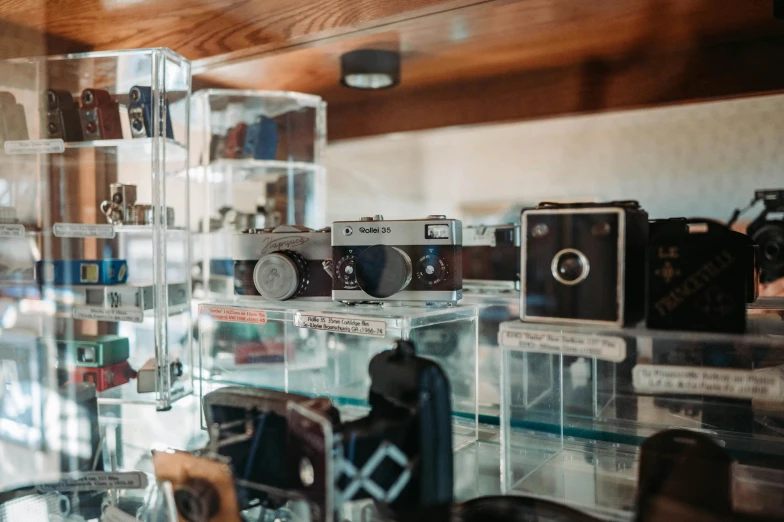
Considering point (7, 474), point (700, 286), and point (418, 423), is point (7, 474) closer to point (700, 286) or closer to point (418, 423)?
point (418, 423)

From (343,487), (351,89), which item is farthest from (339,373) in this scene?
(351,89)

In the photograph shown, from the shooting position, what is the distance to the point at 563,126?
73.8 inches

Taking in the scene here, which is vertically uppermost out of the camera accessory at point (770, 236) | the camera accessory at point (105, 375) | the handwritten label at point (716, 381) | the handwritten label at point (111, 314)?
the camera accessory at point (770, 236)

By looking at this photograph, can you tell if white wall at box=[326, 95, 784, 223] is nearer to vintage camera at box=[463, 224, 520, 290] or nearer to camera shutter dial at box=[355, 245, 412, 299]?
vintage camera at box=[463, 224, 520, 290]

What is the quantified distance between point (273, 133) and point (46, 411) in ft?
3.34

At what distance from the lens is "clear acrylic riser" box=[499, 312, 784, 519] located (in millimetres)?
747

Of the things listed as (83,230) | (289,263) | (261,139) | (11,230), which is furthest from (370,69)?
(11,230)

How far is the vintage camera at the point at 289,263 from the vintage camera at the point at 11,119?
1.87 feet

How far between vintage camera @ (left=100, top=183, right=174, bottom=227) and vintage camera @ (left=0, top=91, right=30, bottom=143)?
0.21 m

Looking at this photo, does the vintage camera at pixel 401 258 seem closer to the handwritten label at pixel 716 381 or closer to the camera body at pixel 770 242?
the handwritten label at pixel 716 381

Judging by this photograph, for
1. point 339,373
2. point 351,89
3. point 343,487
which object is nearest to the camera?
point 343,487

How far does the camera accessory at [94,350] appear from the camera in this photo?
4.26 ft

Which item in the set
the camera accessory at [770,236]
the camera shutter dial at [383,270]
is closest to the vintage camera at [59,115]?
the camera shutter dial at [383,270]

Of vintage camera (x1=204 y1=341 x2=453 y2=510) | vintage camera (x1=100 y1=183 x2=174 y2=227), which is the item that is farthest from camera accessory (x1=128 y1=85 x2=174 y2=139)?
vintage camera (x1=204 y1=341 x2=453 y2=510)
